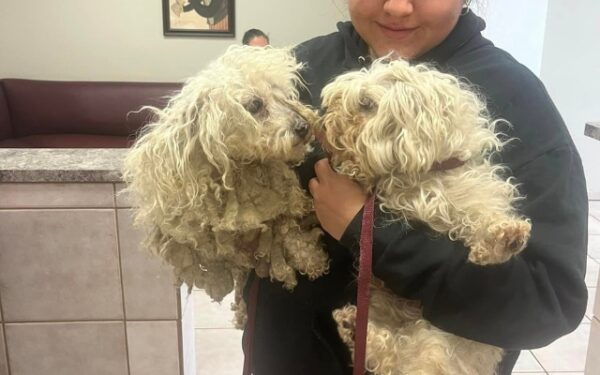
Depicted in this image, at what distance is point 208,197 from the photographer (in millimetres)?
914

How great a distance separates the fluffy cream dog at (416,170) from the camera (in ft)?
2.99

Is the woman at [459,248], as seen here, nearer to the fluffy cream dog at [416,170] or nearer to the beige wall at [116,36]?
the fluffy cream dog at [416,170]

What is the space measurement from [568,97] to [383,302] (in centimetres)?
429

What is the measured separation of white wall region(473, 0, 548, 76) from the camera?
312 cm

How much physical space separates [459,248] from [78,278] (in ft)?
3.66

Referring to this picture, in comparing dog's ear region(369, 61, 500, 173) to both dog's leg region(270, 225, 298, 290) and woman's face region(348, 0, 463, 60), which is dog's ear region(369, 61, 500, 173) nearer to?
woman's face region(348, 0, 463, 60)

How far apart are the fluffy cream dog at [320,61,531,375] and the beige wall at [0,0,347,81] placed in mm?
3977

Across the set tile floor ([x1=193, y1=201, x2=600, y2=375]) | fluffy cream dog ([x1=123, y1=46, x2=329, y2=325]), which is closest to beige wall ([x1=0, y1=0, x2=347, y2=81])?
tile floor ([x1=193, y1=201, x2=600, y2=375])

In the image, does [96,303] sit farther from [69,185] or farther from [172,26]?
[172,26]

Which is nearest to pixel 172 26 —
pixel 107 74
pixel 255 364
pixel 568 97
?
pixel 107 74

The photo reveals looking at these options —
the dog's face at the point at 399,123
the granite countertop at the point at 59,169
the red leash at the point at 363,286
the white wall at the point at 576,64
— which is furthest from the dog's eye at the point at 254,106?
the white wall at the point at 576,64

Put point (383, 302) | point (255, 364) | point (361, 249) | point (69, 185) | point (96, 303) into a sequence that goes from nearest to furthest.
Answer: point (361, 249), point (383, 302), point (255, 364), point (69, 185), point (96, 303)

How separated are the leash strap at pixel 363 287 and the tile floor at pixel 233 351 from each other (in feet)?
5.94

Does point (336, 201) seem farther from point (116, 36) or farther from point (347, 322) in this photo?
point (116, 36)
